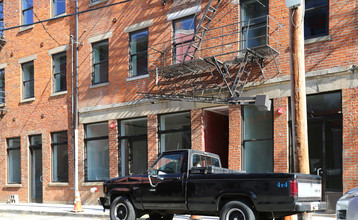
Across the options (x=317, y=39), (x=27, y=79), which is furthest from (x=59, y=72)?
(x=317, y=39)

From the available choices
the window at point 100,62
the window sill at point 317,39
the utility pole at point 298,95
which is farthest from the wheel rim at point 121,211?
the window at point 100,62

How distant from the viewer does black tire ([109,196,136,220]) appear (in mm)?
11055

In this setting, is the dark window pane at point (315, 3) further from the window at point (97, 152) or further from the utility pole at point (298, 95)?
the window at point (97, 152)

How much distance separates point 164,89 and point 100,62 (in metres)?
4.04

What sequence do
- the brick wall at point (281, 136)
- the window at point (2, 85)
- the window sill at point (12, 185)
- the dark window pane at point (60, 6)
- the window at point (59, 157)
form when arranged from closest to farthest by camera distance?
the brick wall at point (281, 136) → the window at point (59, 157) → the dark window pane at point (60, 6) → the window sill at point (12, 185) → the window at point (2, 85)

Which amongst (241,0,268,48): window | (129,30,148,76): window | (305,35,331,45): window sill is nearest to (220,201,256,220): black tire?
(305,35,331,45): window sill

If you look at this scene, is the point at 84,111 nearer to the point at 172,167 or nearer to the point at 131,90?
the point at 131,90

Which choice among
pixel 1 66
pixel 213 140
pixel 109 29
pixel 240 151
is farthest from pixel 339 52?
pixel 1 66

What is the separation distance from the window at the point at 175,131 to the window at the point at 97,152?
299cm

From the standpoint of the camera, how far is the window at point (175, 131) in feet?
54.2

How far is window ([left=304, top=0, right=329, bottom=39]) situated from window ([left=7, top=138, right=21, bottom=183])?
15.5 m

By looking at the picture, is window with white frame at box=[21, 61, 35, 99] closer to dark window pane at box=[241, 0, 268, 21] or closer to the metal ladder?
the metal ladder

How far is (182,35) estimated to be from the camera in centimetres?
1683

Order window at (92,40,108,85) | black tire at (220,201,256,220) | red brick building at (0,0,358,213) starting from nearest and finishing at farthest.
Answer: black tire at (220,201,256,220)
red brick building at (0,0,358,213)
window at (92,40,108,85)
